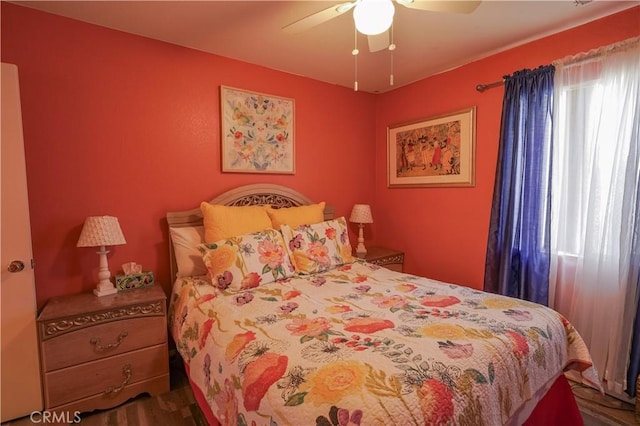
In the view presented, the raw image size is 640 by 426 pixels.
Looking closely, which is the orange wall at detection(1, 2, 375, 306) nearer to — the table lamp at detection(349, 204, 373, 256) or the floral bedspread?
the floral bedspread

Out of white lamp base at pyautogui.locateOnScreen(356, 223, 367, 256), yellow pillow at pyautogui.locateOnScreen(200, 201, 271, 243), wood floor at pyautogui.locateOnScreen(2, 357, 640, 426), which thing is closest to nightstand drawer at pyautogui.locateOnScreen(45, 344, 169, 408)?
wood floor at pyautogui.locateOnScreen(2, 357, 640, 426)

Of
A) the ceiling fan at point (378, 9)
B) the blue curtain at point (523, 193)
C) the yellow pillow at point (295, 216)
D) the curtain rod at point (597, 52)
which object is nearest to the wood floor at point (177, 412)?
the blue curtain at point (523, 193)

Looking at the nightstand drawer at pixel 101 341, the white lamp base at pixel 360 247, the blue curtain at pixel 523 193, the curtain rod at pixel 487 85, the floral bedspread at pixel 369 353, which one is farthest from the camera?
the white lamp base at pixel 360 247

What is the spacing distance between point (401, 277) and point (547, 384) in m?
1.00

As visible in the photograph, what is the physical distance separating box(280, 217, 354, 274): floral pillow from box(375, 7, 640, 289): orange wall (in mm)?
1033

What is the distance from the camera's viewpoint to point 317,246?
2.43 metres

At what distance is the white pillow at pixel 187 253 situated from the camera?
7.42 feet

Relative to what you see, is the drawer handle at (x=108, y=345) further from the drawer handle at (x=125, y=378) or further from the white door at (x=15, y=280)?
the white door at (x=15, y=280)

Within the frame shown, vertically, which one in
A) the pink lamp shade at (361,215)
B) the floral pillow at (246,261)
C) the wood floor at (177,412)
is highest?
the pink lamp shade at (361,215)

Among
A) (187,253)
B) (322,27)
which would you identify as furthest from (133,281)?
(322,27)

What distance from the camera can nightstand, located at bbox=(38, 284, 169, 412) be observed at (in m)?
1.72

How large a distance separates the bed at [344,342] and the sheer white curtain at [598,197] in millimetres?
525

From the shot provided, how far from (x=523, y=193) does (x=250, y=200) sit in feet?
7.12

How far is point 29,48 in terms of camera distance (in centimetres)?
193
